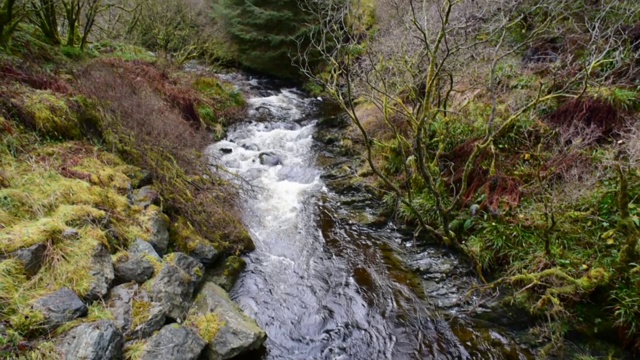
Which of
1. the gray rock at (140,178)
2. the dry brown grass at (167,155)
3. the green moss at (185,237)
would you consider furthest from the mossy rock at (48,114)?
the green moss at (185,237)

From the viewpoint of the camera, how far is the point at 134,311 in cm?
313

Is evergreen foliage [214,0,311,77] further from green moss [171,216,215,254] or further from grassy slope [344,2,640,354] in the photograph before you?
green moss [171,216,215,254]

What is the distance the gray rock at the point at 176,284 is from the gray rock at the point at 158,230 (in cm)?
21

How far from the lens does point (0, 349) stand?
2.27 metres

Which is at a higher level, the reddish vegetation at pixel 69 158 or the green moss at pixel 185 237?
the reddish vegetation at pixel 69 158

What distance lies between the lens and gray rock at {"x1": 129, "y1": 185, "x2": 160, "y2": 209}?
4.59 m

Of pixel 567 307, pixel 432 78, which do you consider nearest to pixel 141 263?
pixel 432 78

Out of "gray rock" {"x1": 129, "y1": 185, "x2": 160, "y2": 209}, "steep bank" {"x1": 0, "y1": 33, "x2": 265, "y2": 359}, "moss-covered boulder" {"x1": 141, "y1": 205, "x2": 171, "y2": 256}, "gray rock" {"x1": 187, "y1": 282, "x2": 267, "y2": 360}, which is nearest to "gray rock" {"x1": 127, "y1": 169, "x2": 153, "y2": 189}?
"steep bank" {"x1": 0, "y1": 33, "x2": 265, "y2": 359}

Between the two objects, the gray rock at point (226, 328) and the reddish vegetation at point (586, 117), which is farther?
the reddish vegetation at point (586, 117)

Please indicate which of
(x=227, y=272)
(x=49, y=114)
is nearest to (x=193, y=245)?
(x=227, y=272)

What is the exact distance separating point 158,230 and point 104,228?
669 millimetres

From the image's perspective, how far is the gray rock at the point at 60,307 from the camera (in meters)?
2.64

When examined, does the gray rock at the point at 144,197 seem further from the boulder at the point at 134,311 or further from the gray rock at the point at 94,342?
the gray rock at the point at 94,342

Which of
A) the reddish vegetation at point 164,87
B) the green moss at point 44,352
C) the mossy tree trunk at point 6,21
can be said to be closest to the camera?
the green moss at point 44,352
